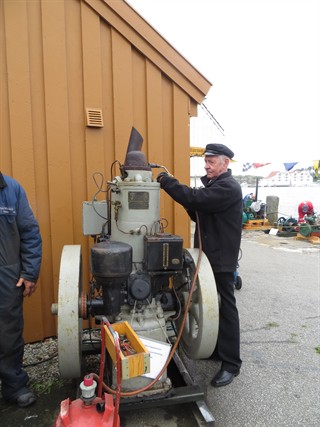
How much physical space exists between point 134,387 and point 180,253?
0.89 metres

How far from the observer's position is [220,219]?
8.26 ft

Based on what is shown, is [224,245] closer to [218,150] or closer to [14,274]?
[218,150]

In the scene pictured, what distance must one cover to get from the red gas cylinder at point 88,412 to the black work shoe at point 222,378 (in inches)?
49.9

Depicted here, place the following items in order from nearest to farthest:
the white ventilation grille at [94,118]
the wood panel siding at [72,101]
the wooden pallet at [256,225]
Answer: the wood panel siding at [72,101]
the white ventilation grille at [94,118]
the wooden pallet at [256,225]

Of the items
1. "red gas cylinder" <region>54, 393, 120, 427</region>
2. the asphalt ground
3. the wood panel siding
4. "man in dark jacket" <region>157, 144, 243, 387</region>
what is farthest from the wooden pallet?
"red gas cylinder" <region>54, 393, 120, 427</region>

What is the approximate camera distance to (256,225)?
41.2 ft

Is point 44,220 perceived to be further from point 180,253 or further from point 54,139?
point 180,253

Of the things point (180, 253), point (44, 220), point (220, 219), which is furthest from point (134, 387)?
point (44, 220)

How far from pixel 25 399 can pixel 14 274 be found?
907 mm

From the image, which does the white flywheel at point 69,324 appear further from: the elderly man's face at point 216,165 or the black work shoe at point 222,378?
the elderly man's face at point 216,165

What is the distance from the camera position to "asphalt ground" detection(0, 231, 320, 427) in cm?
210

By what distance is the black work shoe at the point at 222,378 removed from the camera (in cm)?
248

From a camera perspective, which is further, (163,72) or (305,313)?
(305,313)

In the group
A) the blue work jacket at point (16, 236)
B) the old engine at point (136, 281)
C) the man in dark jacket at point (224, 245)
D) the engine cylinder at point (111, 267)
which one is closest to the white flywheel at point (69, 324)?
the old engine at point (136, 281)
